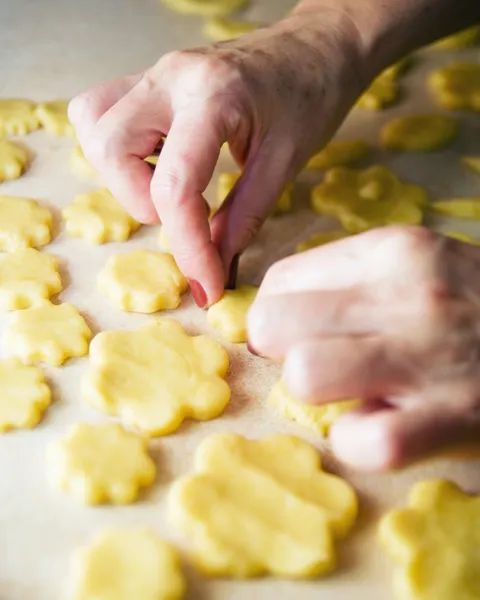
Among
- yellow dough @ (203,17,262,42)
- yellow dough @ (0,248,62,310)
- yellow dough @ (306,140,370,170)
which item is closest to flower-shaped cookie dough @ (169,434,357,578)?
yellow dough @ (0,248,62,310)

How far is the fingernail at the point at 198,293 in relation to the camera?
0.86 m

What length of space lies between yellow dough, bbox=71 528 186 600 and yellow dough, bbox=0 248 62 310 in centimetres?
31

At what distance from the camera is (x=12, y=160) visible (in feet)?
3.43

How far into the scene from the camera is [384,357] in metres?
0.57

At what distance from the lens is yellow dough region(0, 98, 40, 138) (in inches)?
43.9

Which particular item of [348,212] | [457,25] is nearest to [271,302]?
[348,212]

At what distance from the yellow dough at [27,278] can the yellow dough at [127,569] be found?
31 centimetres

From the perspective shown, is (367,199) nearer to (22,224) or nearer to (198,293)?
(198,293)

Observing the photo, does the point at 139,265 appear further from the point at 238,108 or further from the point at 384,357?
the point at 384,357

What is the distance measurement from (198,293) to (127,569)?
33cm

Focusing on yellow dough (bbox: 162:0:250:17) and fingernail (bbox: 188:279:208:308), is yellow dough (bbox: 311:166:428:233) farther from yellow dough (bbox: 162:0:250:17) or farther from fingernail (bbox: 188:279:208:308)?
yellow dough (bbox: 162:0:250:17)

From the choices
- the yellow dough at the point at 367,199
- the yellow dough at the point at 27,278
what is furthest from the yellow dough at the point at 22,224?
the yellow dough at the point at 367,199

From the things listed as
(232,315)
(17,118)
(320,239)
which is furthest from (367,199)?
(17,118)

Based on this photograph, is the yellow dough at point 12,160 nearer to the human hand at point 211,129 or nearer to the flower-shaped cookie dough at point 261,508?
the human hand at point 211,129
